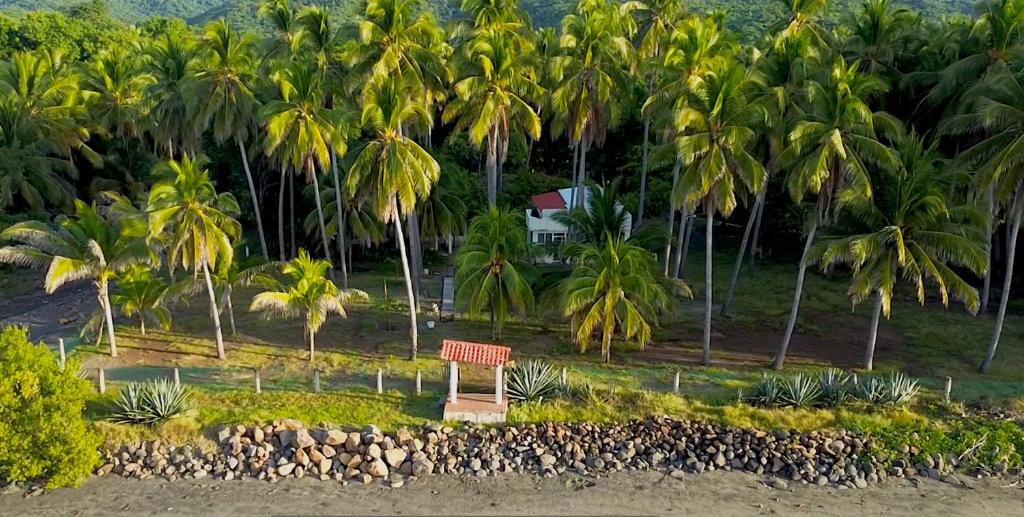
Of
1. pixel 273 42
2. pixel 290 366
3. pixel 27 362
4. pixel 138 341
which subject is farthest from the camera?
pixel 273 42

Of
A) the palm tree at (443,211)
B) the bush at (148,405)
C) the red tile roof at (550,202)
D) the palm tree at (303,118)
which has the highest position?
the palm tree at (303,118)

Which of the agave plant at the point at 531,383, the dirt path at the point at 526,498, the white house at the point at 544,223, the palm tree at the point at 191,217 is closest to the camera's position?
the dirt path at the point at 526,498

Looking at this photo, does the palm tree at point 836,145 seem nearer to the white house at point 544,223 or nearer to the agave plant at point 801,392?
the agave plant at point 801,392

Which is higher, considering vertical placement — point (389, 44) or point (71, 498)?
point (389, 44)

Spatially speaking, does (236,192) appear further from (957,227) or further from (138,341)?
(957,227)

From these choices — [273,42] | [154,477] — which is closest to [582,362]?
[154,477]

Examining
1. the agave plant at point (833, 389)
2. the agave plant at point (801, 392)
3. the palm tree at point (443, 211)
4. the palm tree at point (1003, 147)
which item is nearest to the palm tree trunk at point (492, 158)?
the palm tree at point (443, 211)
